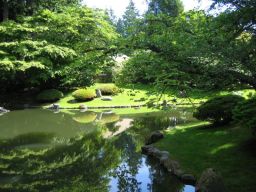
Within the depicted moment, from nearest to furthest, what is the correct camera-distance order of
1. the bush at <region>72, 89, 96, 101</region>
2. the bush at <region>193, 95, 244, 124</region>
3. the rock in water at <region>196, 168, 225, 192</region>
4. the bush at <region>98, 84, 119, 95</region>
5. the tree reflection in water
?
the rock in water at <region>196, 168, 225, 192</region> → the tree reflection in water → the bush at <region>193, 95, 244, 124</region> → the bush at <region>72, 89, 96, 101</region> → the bush at <region>98, 84, 119, 95</region>

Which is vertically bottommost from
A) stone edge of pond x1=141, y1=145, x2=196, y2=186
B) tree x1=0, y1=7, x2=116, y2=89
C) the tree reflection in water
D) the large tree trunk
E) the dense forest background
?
the tree reflection in water

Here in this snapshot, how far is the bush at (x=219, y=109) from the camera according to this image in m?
14.5

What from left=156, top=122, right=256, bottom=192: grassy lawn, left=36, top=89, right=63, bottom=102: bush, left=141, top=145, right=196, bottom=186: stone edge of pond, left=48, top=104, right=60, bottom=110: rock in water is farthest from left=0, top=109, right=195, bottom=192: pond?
left=36, top=89, right=63, bottom=102: bush

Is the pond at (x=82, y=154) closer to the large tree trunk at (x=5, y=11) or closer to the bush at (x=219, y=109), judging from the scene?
the bush at (x=219, y=109)

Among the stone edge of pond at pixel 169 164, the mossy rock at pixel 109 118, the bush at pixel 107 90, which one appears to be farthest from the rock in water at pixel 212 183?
the bush at pixel 107 90

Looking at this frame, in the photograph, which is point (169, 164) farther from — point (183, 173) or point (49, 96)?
point (49, 96)

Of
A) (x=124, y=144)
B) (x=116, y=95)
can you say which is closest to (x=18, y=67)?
(x=116, y=95)

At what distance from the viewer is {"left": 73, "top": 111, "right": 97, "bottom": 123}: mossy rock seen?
2222 centimetres

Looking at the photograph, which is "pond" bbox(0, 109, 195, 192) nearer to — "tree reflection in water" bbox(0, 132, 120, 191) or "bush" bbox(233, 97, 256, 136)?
"tree reflection in water" bbox(0, 132, 120, 191)

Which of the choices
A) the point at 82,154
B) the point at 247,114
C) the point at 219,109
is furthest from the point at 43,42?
the point at 247,114

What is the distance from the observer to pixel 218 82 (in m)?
7.93

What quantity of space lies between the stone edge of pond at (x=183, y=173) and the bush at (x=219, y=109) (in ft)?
6.50

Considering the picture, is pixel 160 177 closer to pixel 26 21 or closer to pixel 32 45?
pixel 32 45

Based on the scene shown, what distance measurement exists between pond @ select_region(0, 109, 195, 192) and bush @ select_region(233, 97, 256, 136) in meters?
2.46
